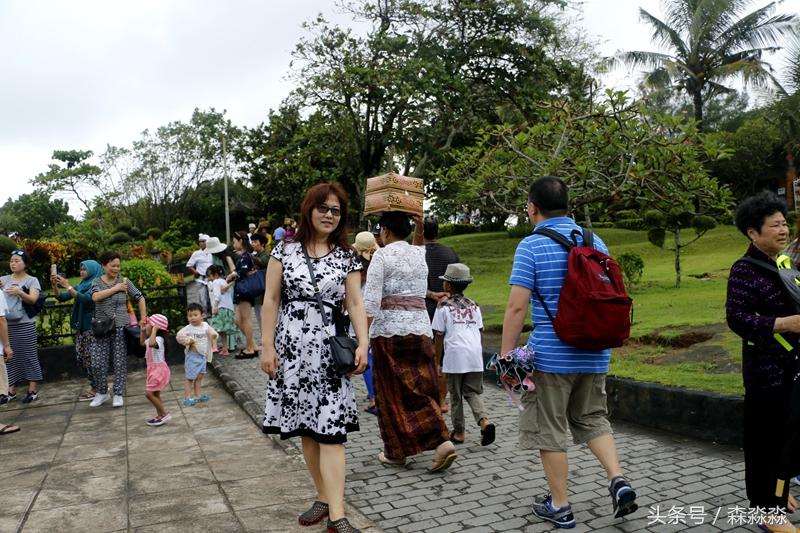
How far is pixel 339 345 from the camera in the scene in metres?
3.85

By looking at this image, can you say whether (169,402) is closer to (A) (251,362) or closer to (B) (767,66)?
(A) (251,362)

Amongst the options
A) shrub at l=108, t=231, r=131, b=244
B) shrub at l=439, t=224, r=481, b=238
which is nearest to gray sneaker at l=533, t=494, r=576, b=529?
shrub at l=108, t=231, r=131, b=244

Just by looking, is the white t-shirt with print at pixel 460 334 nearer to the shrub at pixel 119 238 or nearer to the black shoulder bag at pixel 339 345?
the black shoulder bag at pixel 339 345

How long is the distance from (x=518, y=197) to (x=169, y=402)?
4997mm

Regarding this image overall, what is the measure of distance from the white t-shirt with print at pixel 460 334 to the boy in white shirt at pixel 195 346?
3102 mm

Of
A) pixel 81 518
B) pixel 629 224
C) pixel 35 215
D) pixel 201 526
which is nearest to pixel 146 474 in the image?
pixel 81 518

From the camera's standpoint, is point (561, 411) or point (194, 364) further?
point (194, 364)

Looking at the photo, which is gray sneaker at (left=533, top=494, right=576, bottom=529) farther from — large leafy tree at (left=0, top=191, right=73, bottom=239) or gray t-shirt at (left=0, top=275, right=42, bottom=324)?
large leafy tree at (left=0, top=191, right=73, bottom=239)

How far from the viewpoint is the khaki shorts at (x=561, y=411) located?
12.5ft

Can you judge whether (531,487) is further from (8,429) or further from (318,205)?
(8,429)

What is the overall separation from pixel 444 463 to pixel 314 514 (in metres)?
1.12

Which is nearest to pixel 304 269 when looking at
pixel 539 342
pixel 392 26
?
pixel 539 342

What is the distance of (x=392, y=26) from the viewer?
755 inches

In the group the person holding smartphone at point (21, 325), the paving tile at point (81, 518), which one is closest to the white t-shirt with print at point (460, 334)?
the paving tile at point (81, 518)
